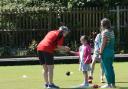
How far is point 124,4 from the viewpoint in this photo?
2873 centimetres

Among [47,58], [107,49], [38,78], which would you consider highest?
[107,49]

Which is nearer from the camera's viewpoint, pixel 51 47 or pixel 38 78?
pixel 51 47

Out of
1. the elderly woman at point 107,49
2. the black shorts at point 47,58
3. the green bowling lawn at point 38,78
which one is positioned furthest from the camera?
the green bowling lawn at point 38,78

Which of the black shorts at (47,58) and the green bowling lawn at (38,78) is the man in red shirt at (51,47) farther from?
the green bowling lawn at (38,78)

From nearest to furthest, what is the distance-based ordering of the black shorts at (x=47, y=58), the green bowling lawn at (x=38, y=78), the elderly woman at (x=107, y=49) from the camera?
1. the elderly woman at (x=107, y=49)
2. the black shorts at (x=47, y=58)
3. the green bowling lawn at (x=38, y=78)

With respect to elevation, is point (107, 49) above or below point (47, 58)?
above

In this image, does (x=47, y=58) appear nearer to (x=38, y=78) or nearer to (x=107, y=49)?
(x=107, y=49)

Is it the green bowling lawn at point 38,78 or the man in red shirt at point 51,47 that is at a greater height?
the man in red shirt at point 51,47

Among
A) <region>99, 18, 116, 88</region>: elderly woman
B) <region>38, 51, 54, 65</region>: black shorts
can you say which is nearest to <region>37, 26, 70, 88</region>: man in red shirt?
<region>38, 51, 54, 65</region>: black shorts

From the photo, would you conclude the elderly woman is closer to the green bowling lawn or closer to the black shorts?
the green bowling lawn

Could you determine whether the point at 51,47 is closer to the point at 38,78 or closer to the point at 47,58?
the point at 47,58

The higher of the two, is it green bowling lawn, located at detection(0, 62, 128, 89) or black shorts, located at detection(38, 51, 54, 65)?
black shorts, located at detection(38, 51, 54, 65)

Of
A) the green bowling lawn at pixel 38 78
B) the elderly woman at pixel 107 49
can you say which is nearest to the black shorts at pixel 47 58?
the green bowling lawn at pixel 38 78

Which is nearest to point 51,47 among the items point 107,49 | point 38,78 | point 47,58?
point 47,58
